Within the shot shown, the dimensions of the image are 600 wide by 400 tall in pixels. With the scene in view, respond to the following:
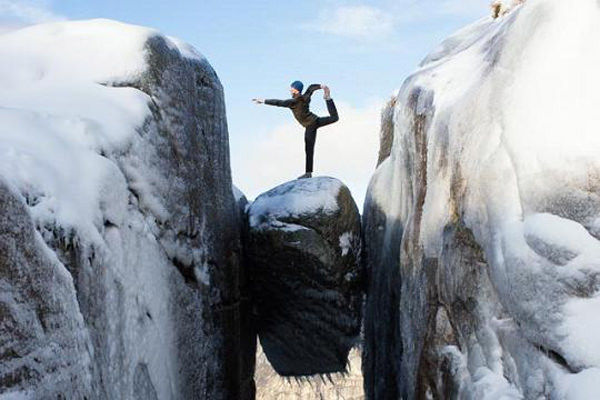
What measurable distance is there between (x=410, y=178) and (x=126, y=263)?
3.43m

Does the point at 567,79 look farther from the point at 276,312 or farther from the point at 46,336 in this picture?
the point at 276,312

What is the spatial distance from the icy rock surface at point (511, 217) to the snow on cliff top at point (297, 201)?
204cm

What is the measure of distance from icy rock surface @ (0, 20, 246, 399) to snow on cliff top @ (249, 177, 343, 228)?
2.76 feet

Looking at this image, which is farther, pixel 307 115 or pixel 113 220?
pixel 307 115

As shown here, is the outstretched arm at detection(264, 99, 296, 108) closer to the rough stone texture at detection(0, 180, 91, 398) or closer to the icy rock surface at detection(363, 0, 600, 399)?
Answer: the icy rock surface at detection(363, 0, 600, 399)

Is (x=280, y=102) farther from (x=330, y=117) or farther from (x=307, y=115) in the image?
(x=330, y=117)

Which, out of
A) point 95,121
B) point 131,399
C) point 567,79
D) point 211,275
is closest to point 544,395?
point 567,79

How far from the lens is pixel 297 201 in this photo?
319 inches

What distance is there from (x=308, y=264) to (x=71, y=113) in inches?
165

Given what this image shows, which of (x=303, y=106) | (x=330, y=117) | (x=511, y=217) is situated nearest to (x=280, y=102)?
(x=303, y=106)

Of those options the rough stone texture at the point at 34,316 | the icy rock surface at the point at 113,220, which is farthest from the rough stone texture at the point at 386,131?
the rough stone texture at the point at 34,316

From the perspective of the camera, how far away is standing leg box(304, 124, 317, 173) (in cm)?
905

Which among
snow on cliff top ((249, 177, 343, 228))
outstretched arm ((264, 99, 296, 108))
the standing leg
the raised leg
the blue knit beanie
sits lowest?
snow on cliff top ((249, 177, 343, 228))

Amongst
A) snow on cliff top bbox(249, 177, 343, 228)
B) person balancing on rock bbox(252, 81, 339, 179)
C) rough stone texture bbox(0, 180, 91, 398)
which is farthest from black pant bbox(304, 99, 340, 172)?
rough stone texture bbox(0, 180, 91, 398)
